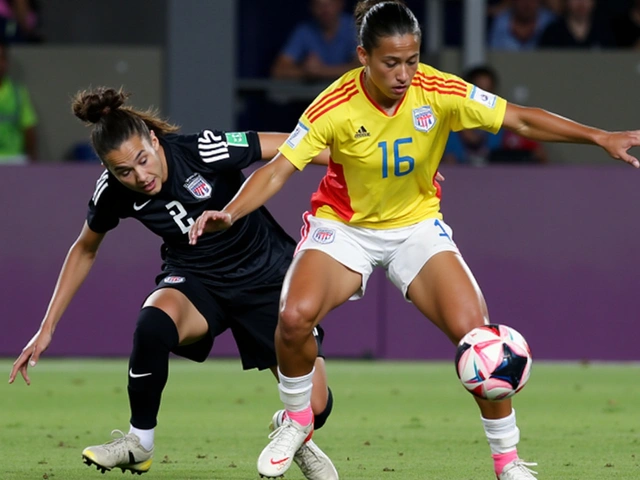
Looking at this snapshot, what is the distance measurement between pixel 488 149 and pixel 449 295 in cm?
649

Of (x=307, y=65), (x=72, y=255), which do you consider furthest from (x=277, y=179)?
(x=307, y=65)

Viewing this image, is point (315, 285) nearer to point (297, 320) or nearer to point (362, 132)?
point (297, 320)

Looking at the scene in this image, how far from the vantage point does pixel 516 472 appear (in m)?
5.02

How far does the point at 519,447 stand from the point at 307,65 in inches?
270

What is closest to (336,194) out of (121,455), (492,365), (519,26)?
(492,365)

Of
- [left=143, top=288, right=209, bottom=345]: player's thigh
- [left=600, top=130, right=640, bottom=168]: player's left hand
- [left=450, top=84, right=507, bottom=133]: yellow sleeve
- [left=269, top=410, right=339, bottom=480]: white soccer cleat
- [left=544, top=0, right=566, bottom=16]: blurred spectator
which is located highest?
[left=450, top=84, right=507, bottom=133]: yellow sleeve

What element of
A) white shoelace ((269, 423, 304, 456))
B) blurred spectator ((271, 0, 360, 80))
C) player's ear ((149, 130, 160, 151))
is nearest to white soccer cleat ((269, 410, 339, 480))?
white shoelace ((269, 423, 304, 456))

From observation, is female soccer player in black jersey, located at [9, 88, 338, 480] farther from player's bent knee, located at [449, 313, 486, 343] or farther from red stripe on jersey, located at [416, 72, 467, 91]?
player's bent knee, located at [449, 313, 486, 343]

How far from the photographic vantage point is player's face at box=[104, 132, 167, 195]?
18.2 ft

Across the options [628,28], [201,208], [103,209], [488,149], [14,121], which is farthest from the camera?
[628,28]

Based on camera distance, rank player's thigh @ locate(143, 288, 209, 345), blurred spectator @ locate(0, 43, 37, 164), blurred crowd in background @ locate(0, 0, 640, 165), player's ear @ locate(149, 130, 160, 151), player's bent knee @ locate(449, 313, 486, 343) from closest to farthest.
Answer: player's bent knee @ locate(449, 313, 486, 343) < player's thigh @ locate(143, 288, 209, 345) < player's ear @ locate(149, 130, 160, 151) < blurred spectator @ locate(0, 43, 37, 164) < blurred crowd in background @ locate(0, 0, 640, 165)

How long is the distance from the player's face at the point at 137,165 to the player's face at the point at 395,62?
1.09 meters

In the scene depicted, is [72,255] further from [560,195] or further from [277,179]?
[560,195]

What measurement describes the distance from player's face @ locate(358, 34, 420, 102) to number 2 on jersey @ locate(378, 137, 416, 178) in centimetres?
21
